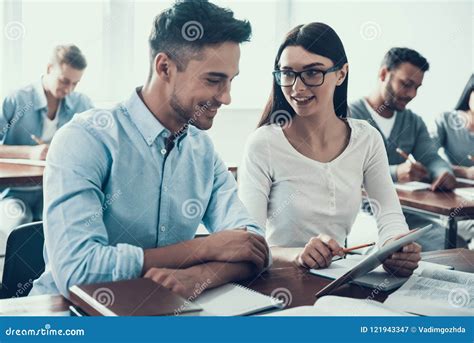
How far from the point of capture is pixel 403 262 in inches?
52.6

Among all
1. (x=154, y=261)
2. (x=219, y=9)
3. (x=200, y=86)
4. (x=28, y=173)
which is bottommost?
(x=28, y=173)

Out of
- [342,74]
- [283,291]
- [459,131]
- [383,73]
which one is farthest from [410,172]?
[283,291]

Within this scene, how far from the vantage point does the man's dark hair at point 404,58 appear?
9.91 feet

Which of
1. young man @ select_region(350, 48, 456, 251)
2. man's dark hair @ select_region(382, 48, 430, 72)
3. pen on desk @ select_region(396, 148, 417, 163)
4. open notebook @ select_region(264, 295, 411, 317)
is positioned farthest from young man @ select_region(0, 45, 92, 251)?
open notebook @ select_region(264, 295, 411, 317)

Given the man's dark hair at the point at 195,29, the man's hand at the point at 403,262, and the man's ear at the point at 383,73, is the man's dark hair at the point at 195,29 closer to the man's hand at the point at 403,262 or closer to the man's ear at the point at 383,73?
the man's hand at the point at 403,262

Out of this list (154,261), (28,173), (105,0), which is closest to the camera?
(154,261)

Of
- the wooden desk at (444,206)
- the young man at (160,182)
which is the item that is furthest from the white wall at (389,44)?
the young man at (160,182)

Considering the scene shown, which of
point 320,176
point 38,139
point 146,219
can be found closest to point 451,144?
point 320,176

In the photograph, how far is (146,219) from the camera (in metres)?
1.43

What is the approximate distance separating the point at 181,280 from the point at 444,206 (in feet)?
5.07

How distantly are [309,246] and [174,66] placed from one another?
0.55 metres

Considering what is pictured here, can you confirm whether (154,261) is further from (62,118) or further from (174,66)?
(62,118)

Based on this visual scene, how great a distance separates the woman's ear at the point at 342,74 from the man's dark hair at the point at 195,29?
1.88 ft

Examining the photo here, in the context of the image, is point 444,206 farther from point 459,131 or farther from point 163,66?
point 163,66
